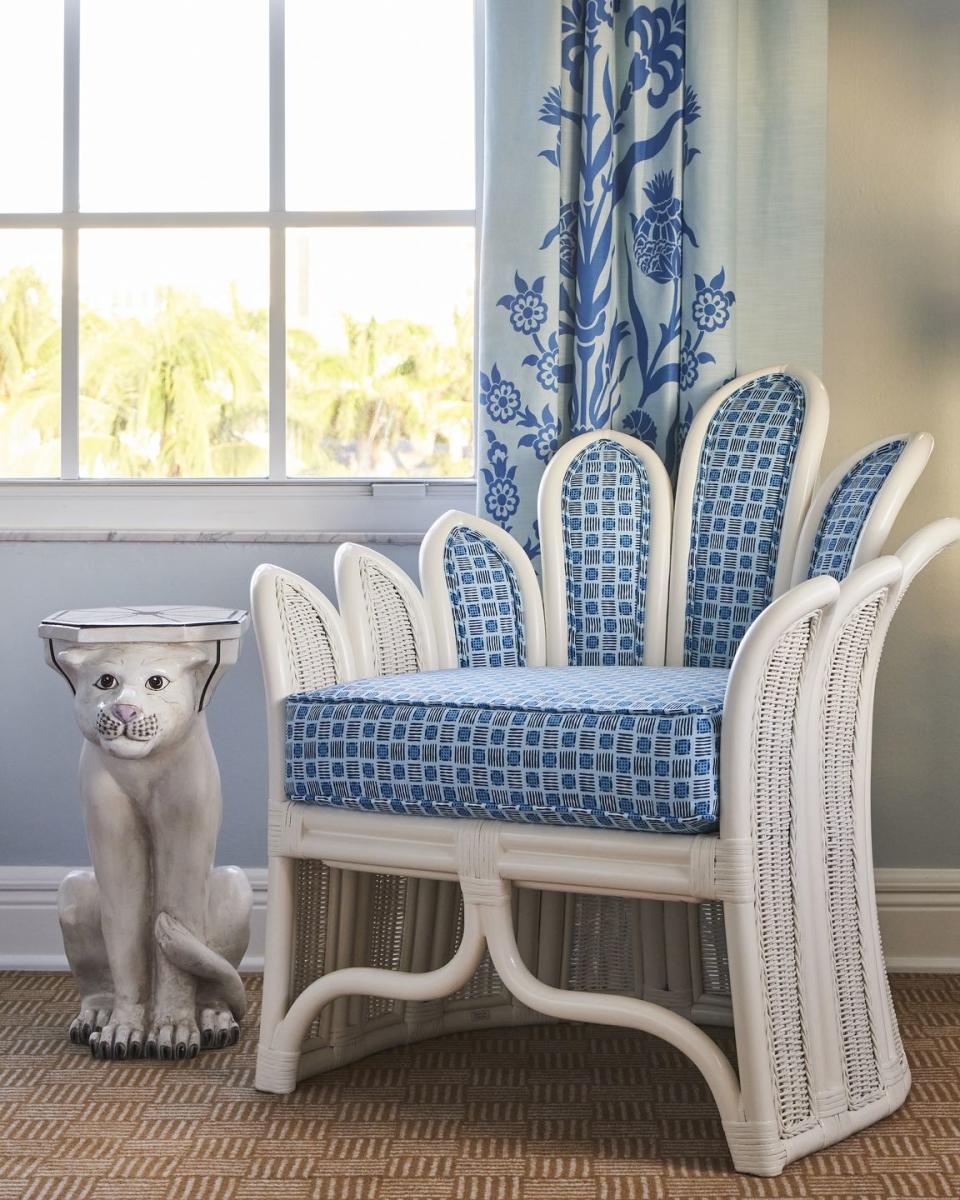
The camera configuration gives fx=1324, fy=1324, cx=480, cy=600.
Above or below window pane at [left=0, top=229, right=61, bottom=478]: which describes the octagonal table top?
below

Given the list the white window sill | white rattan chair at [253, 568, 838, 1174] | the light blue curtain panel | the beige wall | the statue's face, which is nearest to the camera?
white rattan chair at [253, 568, 838, 1174]

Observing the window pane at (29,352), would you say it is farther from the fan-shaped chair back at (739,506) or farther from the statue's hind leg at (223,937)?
the fan-shaped chair back at (739,506)

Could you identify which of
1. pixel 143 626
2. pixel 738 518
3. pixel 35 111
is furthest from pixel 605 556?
pixel 35 111

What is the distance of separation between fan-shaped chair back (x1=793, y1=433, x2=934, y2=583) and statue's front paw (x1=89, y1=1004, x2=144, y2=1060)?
1051 mm

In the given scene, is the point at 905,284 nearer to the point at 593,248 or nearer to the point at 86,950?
the point at 593,248

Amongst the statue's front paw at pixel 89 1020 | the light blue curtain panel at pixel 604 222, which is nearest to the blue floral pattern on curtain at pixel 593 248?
the light blue curtain panel at pixel 604 222

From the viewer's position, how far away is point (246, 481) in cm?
232

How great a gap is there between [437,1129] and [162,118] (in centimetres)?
178

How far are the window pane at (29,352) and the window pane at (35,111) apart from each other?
0.26 feet

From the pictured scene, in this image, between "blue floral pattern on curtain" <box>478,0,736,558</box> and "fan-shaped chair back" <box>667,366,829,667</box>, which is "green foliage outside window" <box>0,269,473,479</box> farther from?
"fan-shaped chair back" <box>667,366,829,667</box>

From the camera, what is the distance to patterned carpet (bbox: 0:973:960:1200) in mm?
1345

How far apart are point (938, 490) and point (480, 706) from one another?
1.09m

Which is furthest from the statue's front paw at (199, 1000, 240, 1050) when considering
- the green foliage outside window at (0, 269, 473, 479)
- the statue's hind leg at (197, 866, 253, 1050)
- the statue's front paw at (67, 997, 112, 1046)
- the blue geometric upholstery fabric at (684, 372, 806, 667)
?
the green foliage outside window at (0, 269, 473, 479)

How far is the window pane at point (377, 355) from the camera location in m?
2.36
